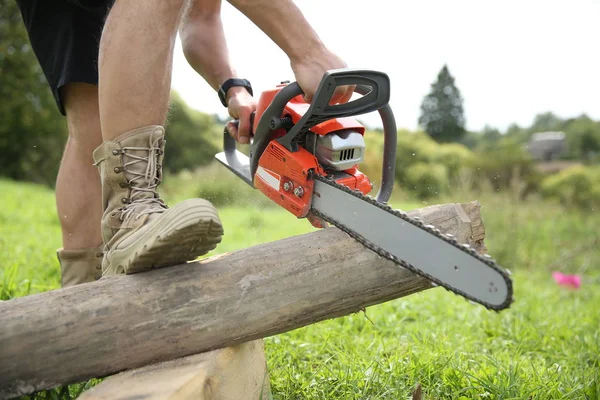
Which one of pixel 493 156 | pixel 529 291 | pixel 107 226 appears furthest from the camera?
pixel 493 156

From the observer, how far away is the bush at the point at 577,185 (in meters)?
12.0

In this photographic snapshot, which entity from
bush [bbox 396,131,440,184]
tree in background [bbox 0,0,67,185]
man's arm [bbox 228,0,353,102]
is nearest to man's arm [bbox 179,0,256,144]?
man's arm [bbox 228,0,353,102]

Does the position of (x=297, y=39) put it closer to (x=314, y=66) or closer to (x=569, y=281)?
(x=314, y=66)

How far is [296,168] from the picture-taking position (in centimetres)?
205

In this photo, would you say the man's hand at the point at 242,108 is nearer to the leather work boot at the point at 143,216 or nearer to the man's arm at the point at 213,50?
the man's arm at the point at 213,50

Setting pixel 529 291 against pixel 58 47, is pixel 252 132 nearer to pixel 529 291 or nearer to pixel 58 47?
pixel 58 47

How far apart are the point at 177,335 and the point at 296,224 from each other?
6.32 metres

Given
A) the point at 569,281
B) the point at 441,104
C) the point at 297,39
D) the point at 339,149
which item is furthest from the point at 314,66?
the point at 569,281

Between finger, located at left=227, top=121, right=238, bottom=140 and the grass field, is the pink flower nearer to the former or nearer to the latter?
the grass field

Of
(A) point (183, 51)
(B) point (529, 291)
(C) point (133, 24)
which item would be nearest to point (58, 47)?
(A) point (183, 51)

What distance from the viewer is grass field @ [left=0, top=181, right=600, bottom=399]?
1.95m

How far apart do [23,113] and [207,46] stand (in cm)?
1402

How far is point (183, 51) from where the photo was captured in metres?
2.49

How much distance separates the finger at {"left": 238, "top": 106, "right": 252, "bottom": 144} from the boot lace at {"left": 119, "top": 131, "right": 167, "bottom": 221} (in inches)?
24.9
